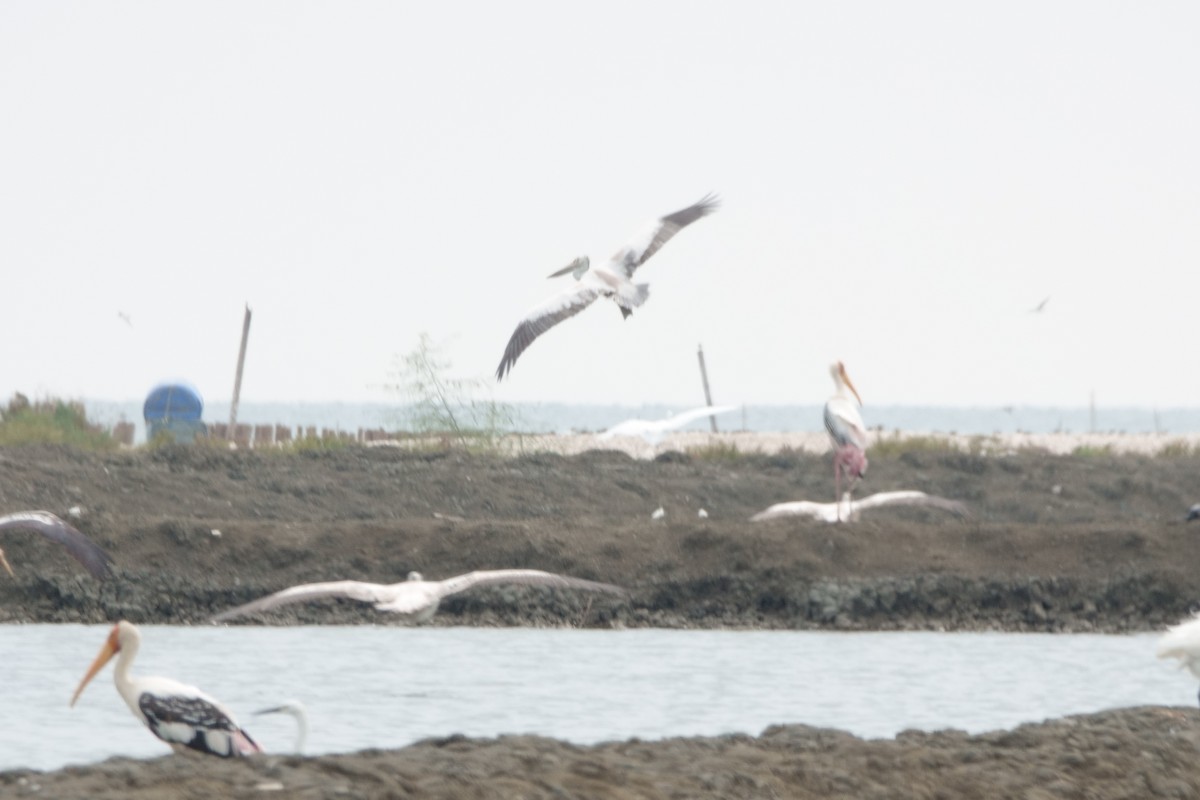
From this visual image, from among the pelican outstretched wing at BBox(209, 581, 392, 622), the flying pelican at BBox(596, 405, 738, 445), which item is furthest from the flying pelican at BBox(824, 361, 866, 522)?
the pelican outstretched wing at BBox(209, 581, 392, 622)

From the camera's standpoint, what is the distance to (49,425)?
1084 inches

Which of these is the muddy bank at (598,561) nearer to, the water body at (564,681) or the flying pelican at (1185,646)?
the water body at (564,681)

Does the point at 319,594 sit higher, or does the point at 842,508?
the point at 842,508

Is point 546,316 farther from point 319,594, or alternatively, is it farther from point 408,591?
point 319,594

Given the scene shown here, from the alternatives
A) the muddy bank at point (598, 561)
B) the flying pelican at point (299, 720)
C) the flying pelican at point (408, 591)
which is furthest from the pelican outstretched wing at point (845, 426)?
the flying pelican at point (299, 720)

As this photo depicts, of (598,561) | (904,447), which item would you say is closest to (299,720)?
(598,561)

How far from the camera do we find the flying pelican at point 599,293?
13758mm

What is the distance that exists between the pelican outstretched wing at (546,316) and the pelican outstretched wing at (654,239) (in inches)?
17.8

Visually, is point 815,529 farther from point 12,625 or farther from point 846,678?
point 12,625

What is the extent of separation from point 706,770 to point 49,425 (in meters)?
21.5

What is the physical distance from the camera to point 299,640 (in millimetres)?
14852

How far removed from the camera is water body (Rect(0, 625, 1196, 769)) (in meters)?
11.0

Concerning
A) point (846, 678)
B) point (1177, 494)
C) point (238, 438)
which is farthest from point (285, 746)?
point (238, 438)

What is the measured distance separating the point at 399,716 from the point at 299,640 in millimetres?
3527
